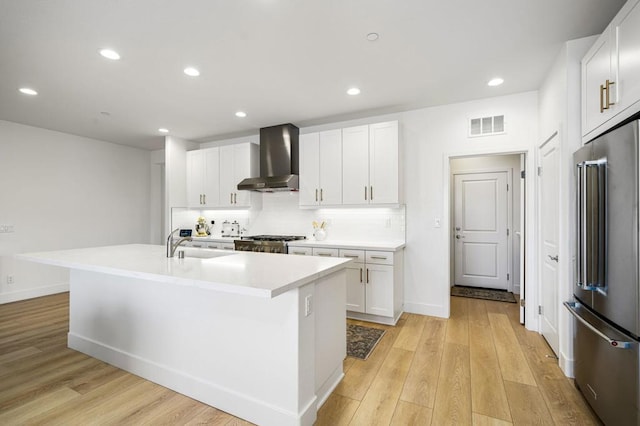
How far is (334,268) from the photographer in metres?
2.01

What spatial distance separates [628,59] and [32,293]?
7.08 m

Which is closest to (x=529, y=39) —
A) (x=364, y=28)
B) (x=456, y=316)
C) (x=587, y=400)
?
(x=364, y=28)

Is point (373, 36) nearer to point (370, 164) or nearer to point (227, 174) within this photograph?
point (370, 164)

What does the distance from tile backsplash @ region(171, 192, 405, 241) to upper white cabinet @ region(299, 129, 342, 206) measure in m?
0.34

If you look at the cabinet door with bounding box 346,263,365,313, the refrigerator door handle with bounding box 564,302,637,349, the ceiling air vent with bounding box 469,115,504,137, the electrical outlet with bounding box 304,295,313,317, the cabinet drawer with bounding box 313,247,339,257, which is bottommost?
the cabinet door with bounding box 346,263,365,313

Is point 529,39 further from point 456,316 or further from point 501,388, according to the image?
point 456,316

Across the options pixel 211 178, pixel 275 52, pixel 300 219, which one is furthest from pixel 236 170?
pixel 275 52

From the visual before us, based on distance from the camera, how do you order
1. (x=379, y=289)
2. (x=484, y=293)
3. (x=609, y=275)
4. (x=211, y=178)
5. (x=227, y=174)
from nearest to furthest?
1. (x=609, y=275)
2. (x=379, y=289)
3. (x=484, y=293)
4. (x=227, y=174)
5. (x=211, y=178)

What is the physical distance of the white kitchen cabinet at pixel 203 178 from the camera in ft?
16.6

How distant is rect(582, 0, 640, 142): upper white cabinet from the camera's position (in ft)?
5.36

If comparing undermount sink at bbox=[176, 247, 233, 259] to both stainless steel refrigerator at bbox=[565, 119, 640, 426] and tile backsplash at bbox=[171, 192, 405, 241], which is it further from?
stainless steel refrigerator at bbox=[565, 119, 640, 426]

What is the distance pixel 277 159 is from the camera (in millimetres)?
4488

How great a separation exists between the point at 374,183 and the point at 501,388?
238 centimetres

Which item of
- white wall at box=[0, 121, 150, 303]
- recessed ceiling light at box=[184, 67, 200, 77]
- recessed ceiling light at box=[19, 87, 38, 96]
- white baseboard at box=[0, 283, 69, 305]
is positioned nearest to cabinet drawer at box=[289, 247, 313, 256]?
recessed ceiling light at box=[184, 67, 200, 77]
